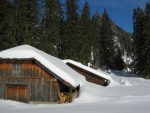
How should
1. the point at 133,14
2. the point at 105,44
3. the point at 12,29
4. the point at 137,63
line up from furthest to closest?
1. the point at 105,44
2. the point at 133,14
3. the point at 137,63
4. the point at 12,29

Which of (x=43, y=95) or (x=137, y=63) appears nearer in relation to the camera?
(x=43, y=95)

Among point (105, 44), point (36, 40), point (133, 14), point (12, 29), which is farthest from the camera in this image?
point (105, 44)

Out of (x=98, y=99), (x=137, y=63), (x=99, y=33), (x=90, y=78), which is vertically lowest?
(x=98, y=99)

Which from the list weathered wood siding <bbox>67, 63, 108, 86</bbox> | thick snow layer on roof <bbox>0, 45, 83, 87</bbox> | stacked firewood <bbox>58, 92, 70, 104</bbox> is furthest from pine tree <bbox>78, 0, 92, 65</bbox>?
stacked firewood <bbox>58, 92, 70, 104</bbox>

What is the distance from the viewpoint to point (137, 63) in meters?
63.6

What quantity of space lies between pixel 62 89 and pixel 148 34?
1319 inches

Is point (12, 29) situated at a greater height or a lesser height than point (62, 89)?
greater

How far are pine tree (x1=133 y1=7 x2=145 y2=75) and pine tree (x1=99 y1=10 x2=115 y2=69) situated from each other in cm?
1329

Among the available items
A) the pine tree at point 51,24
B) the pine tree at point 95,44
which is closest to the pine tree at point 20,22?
the pine tree at point 51,24

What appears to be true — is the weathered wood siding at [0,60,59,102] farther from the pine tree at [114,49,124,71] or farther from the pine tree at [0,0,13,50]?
the pine tree at [114,49,124,71]

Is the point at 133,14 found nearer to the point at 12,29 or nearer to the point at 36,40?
the point at 36,40

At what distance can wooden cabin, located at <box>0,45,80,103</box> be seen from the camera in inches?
1123

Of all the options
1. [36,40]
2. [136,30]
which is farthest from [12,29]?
[136,30]

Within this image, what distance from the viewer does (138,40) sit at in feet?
213
